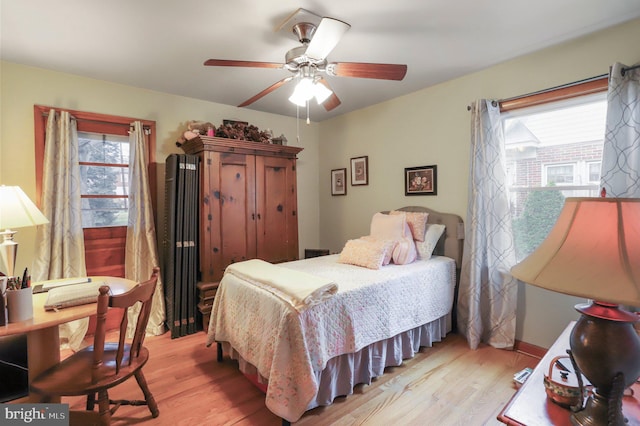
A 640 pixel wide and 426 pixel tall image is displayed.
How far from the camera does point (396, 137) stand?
11.2 feet

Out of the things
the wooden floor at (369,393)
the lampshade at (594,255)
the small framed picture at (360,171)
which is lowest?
the wooden floor at (369,393)

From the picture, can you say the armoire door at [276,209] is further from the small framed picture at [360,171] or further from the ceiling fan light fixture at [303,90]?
the ceiling fan light fixture at [303,90]

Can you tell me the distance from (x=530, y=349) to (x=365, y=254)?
5.15 ft

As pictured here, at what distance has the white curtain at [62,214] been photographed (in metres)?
2.55

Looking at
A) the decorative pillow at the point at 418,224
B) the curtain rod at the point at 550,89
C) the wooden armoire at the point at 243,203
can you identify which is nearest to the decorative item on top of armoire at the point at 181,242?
the wooden armoire at the point at 243,203

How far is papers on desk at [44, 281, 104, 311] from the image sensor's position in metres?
1.50

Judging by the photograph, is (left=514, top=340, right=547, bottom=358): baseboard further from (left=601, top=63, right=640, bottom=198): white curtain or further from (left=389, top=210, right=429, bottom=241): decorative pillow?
(left=601, top=63, right=640, bottom=198): white curtain

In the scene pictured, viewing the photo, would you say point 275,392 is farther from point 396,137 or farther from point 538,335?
point 396,137

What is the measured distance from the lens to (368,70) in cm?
187

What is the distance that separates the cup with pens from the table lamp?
203cm

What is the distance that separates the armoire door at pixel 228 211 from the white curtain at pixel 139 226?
54 cm

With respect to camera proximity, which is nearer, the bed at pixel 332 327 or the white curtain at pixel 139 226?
the bed at pixel 332 327

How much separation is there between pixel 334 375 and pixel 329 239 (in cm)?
252

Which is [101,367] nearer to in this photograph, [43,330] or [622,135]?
[43,330]
